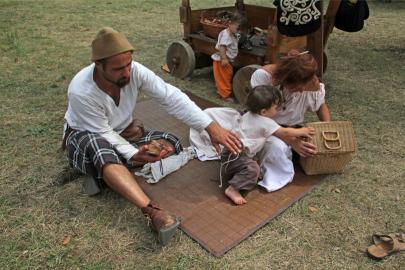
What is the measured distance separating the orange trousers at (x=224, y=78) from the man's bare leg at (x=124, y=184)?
7.69ft

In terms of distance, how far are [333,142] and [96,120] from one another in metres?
1.76

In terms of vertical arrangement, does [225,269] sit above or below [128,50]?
below

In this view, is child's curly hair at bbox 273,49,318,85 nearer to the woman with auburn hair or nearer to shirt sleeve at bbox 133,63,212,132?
the woman with auburn hair

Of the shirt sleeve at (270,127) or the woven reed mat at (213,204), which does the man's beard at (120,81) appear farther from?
the shirt sleeve at (270,127)

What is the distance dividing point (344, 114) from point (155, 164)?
225cm

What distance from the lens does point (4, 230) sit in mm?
2678

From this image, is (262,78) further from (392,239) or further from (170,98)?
(392,239)

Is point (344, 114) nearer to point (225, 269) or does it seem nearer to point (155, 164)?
point (155, 164)

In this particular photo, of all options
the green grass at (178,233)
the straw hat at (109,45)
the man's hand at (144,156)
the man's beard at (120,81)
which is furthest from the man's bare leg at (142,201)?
the straw hat at (109,45)

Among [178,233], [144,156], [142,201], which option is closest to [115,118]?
[144,156]

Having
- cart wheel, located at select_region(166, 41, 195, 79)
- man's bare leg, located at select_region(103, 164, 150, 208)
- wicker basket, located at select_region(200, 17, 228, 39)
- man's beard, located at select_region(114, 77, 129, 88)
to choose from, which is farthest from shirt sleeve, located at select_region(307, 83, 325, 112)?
cart wheel, located at select_region(166, 41, 195, 79)

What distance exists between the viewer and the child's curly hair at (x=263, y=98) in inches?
112

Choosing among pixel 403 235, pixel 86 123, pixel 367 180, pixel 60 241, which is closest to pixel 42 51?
pixel 86 123

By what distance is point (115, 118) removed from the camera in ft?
10.1
